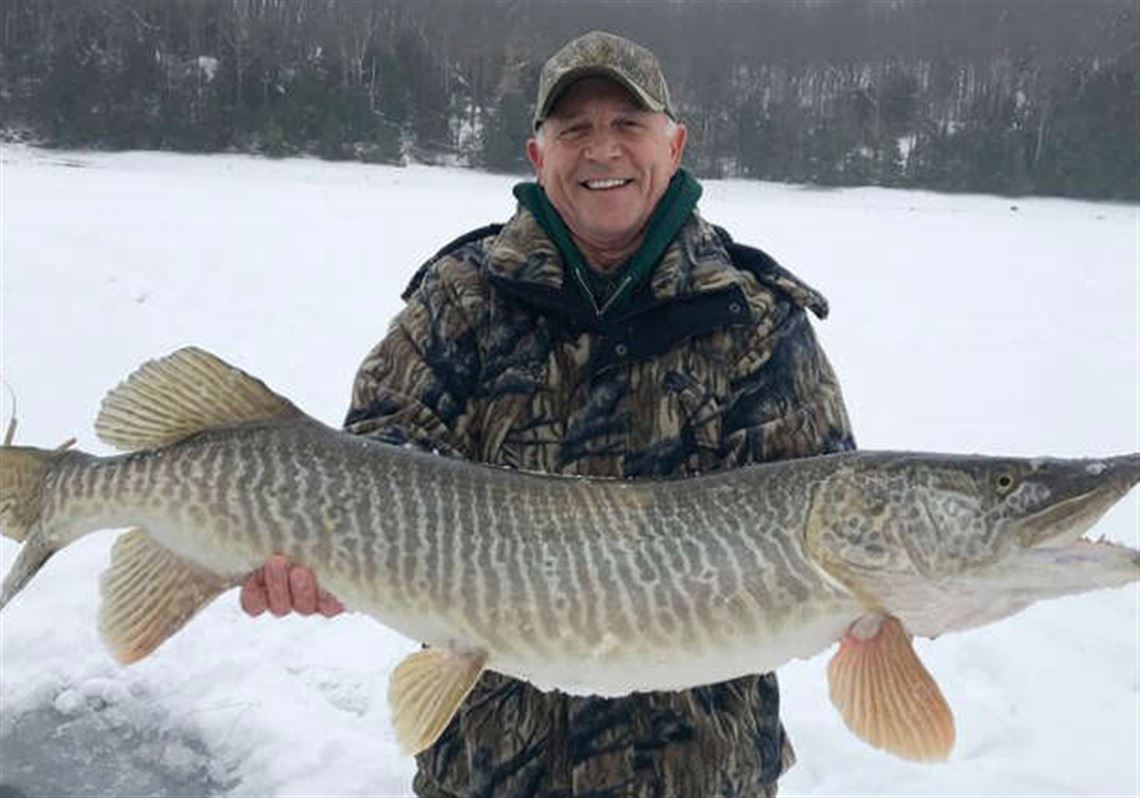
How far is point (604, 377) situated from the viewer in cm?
219

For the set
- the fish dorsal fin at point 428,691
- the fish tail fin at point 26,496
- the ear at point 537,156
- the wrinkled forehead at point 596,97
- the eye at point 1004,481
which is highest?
the wrinkled forehead at point 596,97

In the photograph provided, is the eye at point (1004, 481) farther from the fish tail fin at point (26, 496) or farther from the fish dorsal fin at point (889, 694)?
the fish tail fin at point (26, 496)

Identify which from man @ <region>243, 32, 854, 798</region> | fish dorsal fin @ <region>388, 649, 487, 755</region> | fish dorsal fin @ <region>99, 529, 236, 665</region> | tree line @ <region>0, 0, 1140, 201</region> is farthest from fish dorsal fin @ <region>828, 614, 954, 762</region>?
tree line @ <region>0, 0, 1140, 201</region>

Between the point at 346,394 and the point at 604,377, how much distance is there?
6910mm

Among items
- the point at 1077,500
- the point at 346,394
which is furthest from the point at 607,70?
the point at 346,394

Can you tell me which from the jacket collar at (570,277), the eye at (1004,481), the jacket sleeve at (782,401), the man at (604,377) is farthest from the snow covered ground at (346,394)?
the jacket collar at (570,277)

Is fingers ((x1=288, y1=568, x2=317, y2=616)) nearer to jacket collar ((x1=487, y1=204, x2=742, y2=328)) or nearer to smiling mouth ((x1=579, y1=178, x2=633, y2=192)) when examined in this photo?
jacket collar ((x1=487, y1=204, x2=742, y2=328))

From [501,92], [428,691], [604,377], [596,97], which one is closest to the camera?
[428,691]

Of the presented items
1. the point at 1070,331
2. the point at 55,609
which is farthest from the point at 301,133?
the point at 55,609

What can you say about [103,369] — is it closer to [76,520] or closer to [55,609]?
[55,609]

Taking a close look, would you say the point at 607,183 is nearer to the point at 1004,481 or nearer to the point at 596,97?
the point at 596,97

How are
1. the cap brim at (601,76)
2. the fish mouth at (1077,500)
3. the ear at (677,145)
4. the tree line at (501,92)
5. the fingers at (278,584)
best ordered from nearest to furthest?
1. the fish mouth at (1077,500)
2. the fingers at (278,584)
3. the cap brim at (601,76)
4. the ear at (677,145)
5. the tree line at (501,92)

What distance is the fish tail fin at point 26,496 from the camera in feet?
7.34

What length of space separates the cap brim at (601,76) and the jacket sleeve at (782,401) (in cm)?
49
